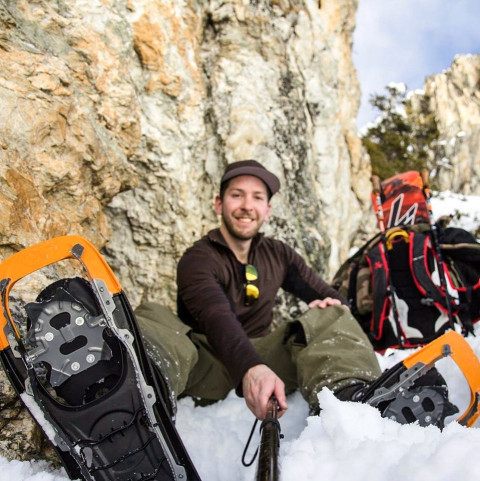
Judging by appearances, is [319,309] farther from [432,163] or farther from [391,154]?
[432,163]

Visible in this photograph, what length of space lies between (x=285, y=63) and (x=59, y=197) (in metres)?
4.64

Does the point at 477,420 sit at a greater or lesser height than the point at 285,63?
lesser

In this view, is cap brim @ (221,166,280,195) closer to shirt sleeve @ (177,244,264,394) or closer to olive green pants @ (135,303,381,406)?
shirt sleeve @ (177,244,264,394)

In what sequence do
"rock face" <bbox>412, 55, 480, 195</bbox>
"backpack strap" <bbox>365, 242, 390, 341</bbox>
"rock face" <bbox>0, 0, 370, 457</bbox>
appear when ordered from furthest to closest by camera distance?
"rock face" <bbox>412, 55, 480, 195</bbox>, "backpack strap" <bbox>365, 242, 390, 341</bbox>, "rock face" <bbox>0, 0, 370, 457</bbox>

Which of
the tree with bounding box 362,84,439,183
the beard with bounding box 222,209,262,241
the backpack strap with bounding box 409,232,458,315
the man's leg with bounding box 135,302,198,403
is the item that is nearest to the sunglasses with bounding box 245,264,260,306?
the beard with bounding box 222,209,262,241

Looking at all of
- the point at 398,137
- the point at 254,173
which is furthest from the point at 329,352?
the point at 398,137

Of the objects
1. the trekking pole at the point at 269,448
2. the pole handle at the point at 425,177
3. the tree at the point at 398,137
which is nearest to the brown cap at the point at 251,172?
the trekking pole at the point at 269,448

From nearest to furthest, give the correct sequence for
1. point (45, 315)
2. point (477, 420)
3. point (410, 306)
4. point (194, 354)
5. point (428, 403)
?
1. point (45, 315)
2. point (428, 403)
3. point (477, 420)
4. point (194, 354)
5. point (410, 306)

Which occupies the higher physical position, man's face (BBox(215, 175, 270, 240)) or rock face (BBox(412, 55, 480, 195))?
rock face (BBox(412, 55, 480, 195))

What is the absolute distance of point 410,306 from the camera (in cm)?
398

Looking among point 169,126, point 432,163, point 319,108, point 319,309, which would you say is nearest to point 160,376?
point 319,309

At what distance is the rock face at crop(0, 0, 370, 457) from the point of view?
9.07 ft

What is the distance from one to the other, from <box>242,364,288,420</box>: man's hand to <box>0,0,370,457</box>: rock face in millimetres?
974

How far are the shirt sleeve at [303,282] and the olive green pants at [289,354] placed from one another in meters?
0.68
